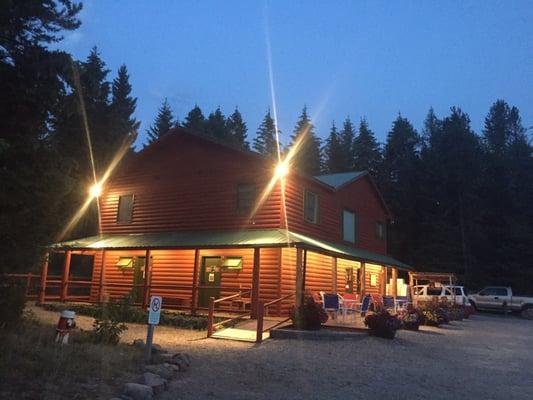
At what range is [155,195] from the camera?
843 inches

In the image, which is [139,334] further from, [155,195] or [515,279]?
[515,279]

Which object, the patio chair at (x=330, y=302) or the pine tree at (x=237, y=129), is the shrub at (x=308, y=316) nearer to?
the patio chair at (x=330, y=302)

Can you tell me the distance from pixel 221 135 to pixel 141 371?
49.7 meters

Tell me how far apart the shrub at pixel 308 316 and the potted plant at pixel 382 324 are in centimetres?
139

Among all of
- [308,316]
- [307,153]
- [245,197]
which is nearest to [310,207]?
[245,197]

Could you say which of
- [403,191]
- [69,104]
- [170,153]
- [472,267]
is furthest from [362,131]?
[69,104]

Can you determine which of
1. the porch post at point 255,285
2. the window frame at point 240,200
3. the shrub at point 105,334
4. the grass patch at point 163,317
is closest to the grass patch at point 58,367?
the shrub at point 105,334

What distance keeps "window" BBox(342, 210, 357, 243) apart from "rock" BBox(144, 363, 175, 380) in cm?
1654

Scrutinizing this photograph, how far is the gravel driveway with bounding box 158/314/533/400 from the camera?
7.54m

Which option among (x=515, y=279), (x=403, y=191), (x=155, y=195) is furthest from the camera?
(x=403, y=191)

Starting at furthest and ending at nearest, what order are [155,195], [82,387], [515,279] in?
[515,279]
[155,195]
[82,387]

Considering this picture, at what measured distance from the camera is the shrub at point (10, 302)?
8.21 m

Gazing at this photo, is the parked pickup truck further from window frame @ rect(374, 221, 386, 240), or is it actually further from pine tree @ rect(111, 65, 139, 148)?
pine tree @ rect(111, 65, 139, 148)

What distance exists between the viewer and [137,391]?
6.43 m
